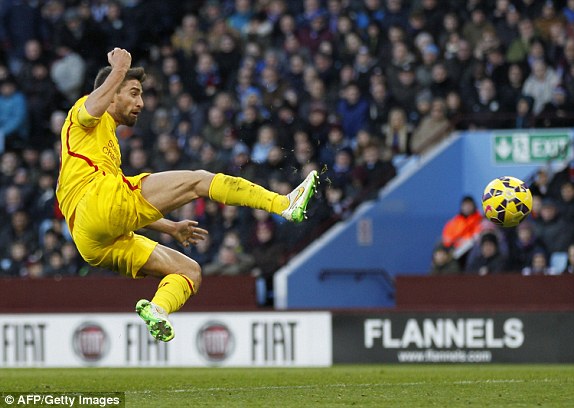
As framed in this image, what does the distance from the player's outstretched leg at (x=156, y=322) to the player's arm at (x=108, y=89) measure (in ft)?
4.68

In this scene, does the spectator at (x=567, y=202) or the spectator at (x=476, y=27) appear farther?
the spectator at (x=476, y=27)

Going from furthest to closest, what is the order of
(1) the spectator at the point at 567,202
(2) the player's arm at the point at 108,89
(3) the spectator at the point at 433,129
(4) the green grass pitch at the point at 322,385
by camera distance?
(3) the spectator at the point at 433,129 → (1) the spectator at the point at 567,202 → (4) the green grass pitch at the point at 322,385 → (2) the player's arm at the point at 108,89

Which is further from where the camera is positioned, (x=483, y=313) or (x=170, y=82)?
(x=170, y=82)

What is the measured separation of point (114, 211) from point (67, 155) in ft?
1.88

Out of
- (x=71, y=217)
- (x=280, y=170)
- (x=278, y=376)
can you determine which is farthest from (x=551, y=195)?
(x=71, y=217)

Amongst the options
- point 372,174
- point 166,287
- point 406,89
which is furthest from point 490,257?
point 166,287

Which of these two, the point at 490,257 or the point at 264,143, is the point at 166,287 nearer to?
the point at 490,257

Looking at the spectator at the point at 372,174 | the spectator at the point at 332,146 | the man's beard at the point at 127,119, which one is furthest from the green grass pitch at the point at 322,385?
the spectator at the point at 332,146

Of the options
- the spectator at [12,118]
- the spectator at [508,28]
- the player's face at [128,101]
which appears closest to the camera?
the player's face at [128,101]

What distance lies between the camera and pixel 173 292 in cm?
1020

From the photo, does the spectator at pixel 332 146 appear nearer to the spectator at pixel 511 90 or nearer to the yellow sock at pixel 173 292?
the spectator at pixel 511 90

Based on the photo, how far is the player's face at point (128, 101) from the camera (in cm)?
1041

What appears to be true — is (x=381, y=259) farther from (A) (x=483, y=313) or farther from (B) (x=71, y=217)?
(B) (x=71, y=217)

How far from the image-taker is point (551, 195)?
17094 mm
